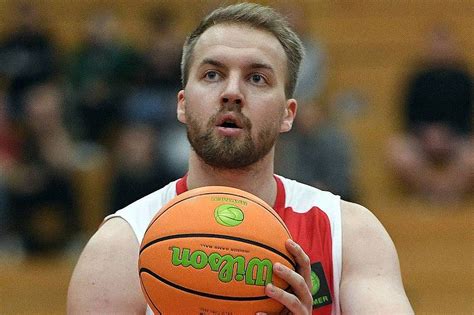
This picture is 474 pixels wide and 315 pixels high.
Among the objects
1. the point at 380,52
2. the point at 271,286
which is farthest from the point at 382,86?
the point at 271,286

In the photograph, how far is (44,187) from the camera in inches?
436

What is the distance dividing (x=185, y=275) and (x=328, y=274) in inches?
39.3

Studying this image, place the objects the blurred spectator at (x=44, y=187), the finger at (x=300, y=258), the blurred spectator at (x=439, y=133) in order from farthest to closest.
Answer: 1. the blurred spectator at (x=439, y=133)
2. the blurred spectator at (x=44, y=187)
3. the finger at (x=300, y=258)

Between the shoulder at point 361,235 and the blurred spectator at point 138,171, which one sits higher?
the shoulder at point 361,235

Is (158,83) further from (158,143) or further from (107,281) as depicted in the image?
(107,281)

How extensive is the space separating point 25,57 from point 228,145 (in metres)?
7.60

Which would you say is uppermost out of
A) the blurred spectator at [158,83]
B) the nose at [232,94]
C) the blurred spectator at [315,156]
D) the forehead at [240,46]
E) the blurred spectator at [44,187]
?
the forehead at [240,46]

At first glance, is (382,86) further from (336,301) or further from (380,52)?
(336,301)

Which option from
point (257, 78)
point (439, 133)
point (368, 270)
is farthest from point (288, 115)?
point (439, 133)

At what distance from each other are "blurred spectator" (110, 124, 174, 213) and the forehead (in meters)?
5.49

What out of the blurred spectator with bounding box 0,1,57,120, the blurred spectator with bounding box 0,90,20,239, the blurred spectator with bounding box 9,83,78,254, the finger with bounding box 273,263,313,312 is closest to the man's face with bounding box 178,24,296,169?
the finger with bounding box 273,263,313,312

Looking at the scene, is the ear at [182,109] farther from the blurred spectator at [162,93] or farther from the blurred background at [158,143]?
the blurred spectator at [162,93]

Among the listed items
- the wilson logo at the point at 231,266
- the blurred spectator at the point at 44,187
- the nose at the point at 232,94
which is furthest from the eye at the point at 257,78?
the blurred spectator at the point at 44,187

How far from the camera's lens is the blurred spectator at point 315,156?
1089 centimetres
